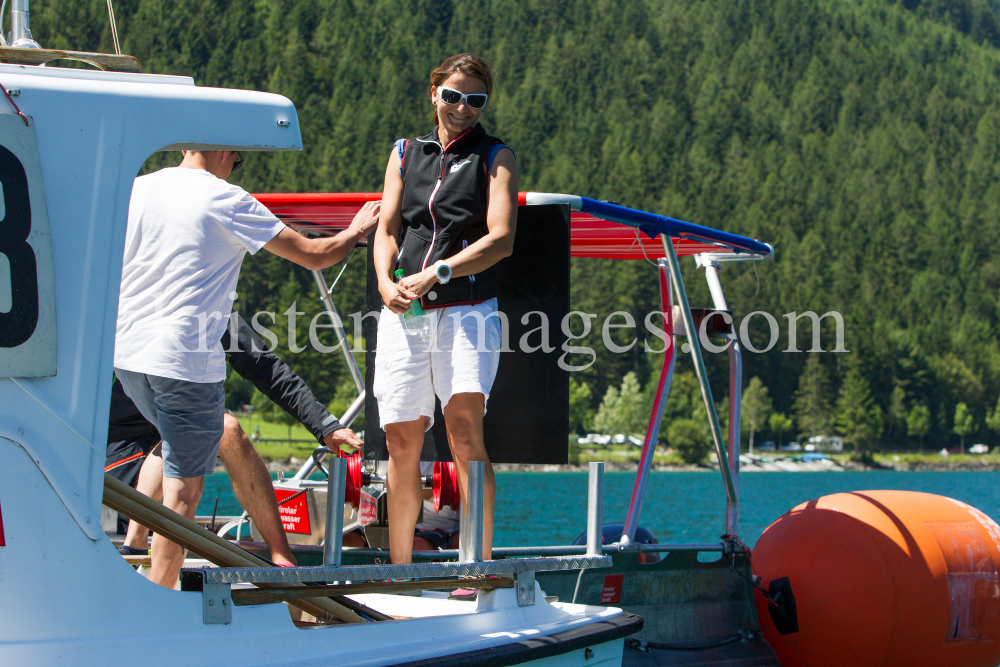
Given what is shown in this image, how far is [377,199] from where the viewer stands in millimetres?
4754

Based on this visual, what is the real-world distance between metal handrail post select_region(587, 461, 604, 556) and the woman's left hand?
2.61 feet

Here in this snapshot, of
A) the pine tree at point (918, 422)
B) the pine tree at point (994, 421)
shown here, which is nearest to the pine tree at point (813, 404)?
the pine tree at point (918, 422)

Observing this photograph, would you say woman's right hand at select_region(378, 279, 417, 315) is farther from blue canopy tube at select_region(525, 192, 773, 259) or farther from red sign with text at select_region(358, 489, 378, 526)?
red sign with text at select_region(358, 489, 378, 526)

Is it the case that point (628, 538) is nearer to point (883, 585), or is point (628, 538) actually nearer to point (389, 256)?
point (883, 585)

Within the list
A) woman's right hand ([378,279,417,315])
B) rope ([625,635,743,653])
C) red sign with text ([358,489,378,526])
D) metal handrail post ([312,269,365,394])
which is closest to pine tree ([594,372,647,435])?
metal handrail post ([312,269,365,394])

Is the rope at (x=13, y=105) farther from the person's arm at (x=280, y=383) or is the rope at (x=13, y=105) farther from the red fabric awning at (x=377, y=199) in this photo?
the person's arm at (x=280, y=383)

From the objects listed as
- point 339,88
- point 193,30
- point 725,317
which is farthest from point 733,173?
point 725,317

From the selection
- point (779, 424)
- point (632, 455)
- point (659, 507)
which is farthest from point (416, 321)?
point (779, 424)

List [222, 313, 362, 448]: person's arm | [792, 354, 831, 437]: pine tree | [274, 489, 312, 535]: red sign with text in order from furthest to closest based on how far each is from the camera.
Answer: [792, 354, 831, 437]: pine tree
[274, 489, 312, 535]: red sign with text
[222, 313, 362, 448]: person's arm

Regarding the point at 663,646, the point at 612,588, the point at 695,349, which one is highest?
the point at 695,349

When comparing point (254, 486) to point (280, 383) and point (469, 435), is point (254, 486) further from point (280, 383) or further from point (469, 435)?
point (280, 383)

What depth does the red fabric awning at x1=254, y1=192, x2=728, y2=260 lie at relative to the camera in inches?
203

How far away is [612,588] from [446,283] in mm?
2733

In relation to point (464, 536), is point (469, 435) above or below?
above
